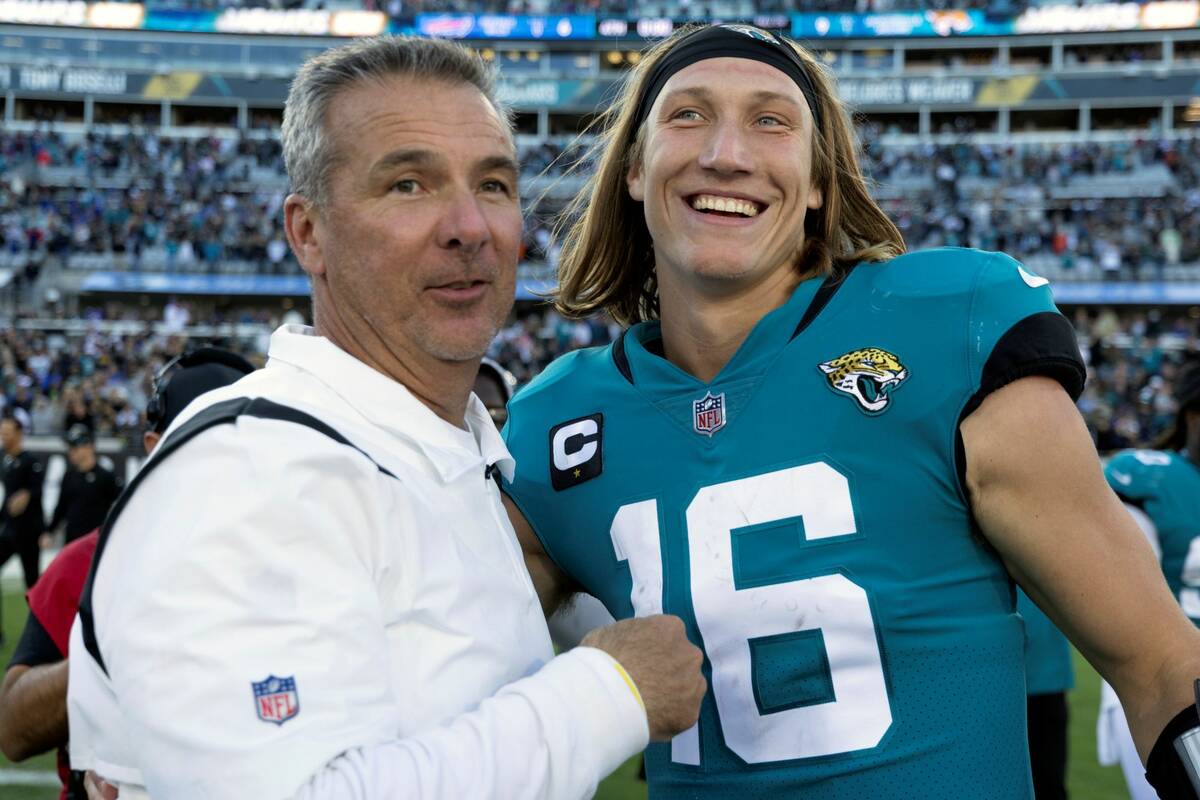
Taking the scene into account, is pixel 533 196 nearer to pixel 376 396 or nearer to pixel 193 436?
pixel 376 396

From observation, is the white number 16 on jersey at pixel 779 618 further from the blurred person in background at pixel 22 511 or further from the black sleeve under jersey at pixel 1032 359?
the blurred person in background at pixel 22 511

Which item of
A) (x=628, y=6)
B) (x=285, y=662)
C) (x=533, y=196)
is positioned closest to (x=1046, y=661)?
(x=285, y=662)

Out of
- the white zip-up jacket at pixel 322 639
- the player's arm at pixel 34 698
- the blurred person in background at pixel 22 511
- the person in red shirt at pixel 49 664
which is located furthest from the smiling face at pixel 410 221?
the blurred person in background at pixel 22 511

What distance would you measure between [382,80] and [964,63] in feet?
126

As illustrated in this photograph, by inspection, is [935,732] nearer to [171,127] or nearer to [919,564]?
[919,564]

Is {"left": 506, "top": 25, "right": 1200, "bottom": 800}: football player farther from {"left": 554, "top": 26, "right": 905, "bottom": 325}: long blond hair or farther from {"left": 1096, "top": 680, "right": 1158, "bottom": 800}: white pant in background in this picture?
{"left": 1096, "top": 680, "right": 1158, "bottom": 800}: white pant in background

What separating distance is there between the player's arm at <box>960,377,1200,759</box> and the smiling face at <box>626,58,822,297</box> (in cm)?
54

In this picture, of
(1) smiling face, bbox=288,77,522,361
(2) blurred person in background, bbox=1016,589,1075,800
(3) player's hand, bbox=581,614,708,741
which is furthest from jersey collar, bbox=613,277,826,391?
(2) blurred person in background, bbox=1016,589,1075,800

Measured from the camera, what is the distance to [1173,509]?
13.9ft

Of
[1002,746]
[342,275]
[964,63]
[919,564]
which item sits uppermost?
[964,63]

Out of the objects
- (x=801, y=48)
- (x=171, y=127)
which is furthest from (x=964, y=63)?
(x=801, y=48)

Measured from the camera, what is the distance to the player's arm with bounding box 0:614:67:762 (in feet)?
8.64

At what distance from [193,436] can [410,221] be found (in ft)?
1.55

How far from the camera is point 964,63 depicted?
36812 millimetres
